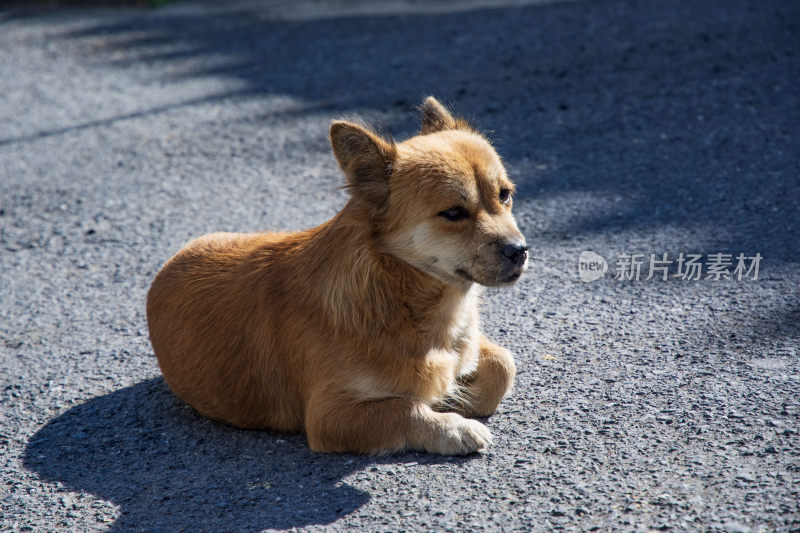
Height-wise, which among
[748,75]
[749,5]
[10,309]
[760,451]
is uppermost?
[749,5]

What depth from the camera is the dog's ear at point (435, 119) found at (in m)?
4.34

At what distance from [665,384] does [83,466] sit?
9.23ft

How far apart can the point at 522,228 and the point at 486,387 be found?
7.45 feet

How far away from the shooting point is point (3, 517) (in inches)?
139

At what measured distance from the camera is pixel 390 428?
363 centimetres

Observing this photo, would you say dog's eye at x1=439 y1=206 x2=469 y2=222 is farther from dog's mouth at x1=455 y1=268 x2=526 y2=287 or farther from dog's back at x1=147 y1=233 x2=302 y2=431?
dog's back at x1=147 y1=233 x2=302 y2=431

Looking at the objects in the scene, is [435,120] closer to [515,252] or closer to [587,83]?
[515,252]

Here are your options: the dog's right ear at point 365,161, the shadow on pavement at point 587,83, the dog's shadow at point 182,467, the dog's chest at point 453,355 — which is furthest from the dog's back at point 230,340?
the shadow on pavement at point 587,83

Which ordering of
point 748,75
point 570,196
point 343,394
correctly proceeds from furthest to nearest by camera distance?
point 748,75 < point 570,196 < point 343,394

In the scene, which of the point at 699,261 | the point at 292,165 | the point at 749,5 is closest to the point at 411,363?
the point at 699,261

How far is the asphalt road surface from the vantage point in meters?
3.44

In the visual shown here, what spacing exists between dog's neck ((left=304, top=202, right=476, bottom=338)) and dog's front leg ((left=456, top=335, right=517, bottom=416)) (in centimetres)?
33

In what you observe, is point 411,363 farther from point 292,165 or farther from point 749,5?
point 749,5

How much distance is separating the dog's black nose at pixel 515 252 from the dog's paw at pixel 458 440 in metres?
0.75
